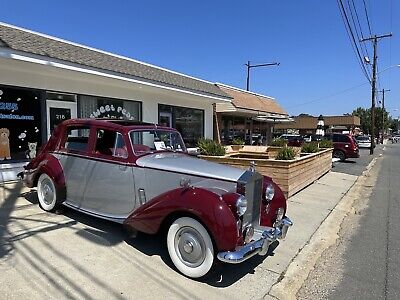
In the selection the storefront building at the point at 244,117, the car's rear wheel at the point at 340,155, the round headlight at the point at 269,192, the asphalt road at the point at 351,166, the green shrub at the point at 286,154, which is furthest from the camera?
the car's rear wheel at the point at 340,155

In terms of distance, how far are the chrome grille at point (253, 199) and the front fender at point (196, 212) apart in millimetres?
455

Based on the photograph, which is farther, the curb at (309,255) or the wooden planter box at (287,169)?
the wooden planter box at (287,169)

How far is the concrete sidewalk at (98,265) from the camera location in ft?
11.4

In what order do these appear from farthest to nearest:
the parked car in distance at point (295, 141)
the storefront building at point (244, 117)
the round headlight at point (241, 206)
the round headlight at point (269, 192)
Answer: the parked car in distance at point (295, 141)
the storefront building at point (244, 117)
the round headlight at point (269, 192)
the round headlight at point (241, 206)

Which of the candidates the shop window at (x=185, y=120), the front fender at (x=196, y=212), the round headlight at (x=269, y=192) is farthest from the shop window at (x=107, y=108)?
the round headlight at (x=269, y=192)

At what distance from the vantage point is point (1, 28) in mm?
8273

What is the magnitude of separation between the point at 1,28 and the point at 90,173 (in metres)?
5.65

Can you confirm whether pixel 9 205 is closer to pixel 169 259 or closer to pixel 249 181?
pixel 169 259

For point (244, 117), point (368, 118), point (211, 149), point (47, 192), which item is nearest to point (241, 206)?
point (47, 192)

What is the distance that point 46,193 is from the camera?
231 inches

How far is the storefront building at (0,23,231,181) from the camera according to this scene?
797 centimetres

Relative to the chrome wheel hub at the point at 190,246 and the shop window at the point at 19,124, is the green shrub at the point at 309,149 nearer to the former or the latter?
the shop window at the point at 19,124

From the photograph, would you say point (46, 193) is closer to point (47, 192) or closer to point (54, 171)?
point (47, 192)

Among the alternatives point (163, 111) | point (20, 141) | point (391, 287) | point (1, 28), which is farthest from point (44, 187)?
point (163, 111)
